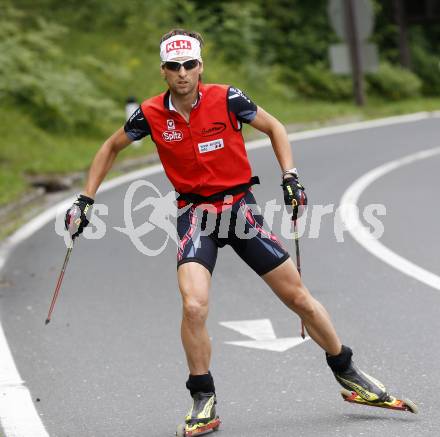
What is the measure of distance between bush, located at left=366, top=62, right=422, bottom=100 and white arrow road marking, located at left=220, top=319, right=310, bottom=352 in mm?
21885

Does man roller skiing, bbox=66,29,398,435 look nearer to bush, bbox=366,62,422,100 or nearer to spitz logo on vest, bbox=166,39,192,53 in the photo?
spitz logo on vest, bbox=166,39,192,53

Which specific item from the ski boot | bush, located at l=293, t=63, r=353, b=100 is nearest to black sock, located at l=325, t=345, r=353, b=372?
the ski boot

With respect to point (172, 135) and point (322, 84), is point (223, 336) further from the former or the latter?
point (322, 84)

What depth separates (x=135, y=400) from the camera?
22.3ft

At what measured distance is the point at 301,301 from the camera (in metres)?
6.27

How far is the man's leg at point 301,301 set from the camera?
6.24 meters

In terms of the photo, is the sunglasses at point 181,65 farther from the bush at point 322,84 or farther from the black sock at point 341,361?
the bush at point 322,84

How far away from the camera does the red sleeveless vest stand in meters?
6.25

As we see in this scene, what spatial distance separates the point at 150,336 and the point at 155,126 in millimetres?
2429

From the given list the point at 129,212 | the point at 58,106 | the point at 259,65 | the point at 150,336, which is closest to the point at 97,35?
the point at 259,65

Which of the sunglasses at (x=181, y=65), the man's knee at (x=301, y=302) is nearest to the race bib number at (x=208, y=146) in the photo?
the sunglasses at (x=181, y=65)

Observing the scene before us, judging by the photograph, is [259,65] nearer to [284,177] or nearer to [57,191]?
[57,191]

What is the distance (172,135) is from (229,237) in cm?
62

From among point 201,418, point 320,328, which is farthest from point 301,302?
point 201,418
